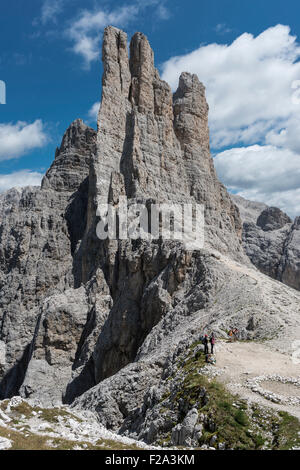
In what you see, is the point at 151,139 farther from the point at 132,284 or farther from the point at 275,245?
the point at 275,245

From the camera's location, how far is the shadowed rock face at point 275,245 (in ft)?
392

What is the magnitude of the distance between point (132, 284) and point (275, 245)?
3638 inches

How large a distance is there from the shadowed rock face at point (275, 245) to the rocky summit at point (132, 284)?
46756 millimetres

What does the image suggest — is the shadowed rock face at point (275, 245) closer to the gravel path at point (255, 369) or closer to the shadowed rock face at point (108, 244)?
the shadowed rock face at point (108, 244)

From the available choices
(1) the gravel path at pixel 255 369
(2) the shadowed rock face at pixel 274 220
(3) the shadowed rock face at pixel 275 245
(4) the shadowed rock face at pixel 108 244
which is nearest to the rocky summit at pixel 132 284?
(4) the shadowed rock face at pixel 108 244

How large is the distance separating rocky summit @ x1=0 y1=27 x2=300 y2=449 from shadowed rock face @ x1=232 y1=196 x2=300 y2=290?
46.8 metres

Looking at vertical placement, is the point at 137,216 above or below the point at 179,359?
above

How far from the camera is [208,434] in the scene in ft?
55.2

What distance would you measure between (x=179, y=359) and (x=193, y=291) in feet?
44.3

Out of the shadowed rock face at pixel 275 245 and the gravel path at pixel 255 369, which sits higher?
the shadowed rock face at pixel 275 245

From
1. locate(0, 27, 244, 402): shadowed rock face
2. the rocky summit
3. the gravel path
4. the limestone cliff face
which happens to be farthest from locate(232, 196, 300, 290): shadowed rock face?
the gravel path

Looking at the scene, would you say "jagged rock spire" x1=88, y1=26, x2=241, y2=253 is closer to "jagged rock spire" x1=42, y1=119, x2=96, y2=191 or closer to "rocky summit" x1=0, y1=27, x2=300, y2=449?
"rocky summit" x1=0, y1=27, x2=300, y2=449
